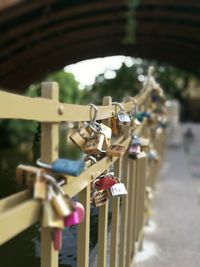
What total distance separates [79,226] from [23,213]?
555 mm

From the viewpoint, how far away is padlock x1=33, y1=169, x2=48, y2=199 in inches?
45.7

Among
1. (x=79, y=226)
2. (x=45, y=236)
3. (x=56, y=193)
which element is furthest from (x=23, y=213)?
(x=79, y=226)

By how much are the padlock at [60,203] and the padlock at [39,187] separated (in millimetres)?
20

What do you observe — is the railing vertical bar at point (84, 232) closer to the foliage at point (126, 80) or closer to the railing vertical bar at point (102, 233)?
the railing vertical bar at point (102, 233)

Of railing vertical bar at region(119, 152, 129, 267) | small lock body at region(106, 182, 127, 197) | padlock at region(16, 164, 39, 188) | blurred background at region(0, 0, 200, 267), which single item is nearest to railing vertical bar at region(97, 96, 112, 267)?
small lock body at region(106, 182, 127, 197)

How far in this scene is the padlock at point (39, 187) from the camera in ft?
3.81

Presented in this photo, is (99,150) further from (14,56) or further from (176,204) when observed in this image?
(14,56)

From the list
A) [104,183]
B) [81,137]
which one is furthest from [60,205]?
[104,183]

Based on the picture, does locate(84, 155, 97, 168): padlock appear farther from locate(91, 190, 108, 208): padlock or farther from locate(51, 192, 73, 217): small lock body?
locate(51, 192, 73, 217): small lock body

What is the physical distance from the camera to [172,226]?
15.7 feet

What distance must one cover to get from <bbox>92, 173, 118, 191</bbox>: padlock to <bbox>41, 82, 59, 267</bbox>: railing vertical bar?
22.5 inches

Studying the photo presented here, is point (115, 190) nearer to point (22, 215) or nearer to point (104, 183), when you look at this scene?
point (104, 183)

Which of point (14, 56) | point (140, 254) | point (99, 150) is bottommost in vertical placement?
point (140, 254)

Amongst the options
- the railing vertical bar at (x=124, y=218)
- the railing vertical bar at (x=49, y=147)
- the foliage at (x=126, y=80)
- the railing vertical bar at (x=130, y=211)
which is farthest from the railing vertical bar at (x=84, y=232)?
the foliage at (x=126, y=80)
